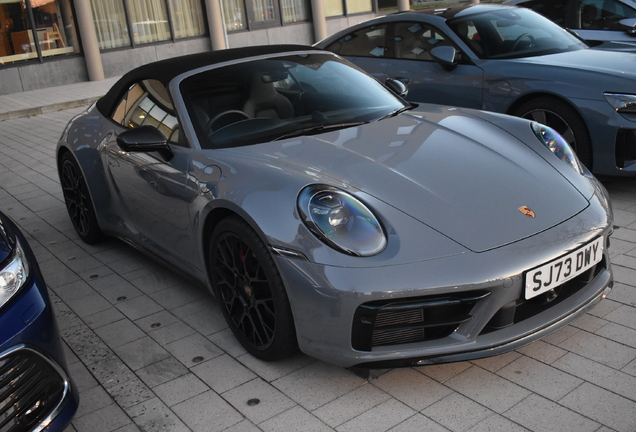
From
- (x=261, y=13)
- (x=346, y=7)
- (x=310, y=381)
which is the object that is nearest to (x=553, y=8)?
(x=310, y=381)

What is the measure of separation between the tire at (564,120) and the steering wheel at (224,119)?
2.69 m

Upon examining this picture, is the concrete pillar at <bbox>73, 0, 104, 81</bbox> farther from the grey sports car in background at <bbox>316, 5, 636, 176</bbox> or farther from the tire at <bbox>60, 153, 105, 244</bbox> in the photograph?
the tire at <bbox>60, 153, 105, 244</bbox>

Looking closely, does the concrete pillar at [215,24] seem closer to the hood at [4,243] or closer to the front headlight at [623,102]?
the front headlight at [623,102]

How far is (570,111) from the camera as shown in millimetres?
5102

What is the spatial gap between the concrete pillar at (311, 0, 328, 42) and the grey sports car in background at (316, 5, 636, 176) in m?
12.8

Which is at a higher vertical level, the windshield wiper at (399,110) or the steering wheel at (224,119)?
the steering wheel at (224,119)

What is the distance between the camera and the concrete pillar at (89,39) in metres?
15.3

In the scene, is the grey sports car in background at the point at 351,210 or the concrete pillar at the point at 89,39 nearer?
the grey sports car in background at the point at 351,210

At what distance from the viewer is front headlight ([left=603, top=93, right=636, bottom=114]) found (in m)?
4.79

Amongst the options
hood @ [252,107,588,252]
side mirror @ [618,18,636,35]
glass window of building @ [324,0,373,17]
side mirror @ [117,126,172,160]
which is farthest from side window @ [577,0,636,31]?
glass window of building @ [324,0,373,17]

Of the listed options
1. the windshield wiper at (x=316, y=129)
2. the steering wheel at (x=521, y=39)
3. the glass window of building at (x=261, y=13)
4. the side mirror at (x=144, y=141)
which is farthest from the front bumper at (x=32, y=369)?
the glass window of building at (x=261, y=13)

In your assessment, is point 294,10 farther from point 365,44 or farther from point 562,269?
point 562,269

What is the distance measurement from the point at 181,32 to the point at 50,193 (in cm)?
1164

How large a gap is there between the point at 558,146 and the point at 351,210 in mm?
1407
